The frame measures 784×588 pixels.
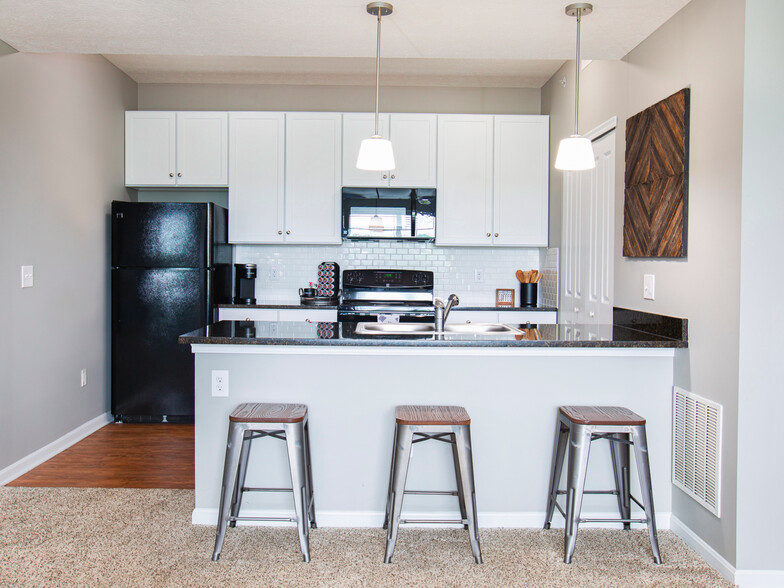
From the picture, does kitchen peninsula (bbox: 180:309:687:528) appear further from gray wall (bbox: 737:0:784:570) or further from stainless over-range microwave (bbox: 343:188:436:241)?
stainless over-range microwave (bbox: 343:188:436:241)

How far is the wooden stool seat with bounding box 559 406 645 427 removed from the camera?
2.42 m

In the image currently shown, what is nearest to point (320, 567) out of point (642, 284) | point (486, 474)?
point (486, 474)

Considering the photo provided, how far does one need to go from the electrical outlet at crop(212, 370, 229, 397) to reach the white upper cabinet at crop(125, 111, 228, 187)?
2375 millimetres

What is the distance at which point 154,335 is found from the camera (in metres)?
4.41

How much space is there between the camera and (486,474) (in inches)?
109

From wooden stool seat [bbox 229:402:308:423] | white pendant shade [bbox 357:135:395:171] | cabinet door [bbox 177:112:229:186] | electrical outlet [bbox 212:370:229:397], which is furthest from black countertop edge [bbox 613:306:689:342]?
cabinet door [bbox 177:112:229:186]

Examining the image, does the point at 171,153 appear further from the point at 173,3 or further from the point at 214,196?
the point at 173,3

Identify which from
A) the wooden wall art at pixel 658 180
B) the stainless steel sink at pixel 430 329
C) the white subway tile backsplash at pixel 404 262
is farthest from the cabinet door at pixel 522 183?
the stainless steel sink at pixel 430 329

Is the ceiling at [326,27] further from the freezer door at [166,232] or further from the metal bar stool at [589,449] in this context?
the metal bar stool at [589,449]

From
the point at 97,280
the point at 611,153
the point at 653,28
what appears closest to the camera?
the point at 653,28

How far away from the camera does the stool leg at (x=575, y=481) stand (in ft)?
7.88

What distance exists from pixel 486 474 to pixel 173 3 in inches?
97.2

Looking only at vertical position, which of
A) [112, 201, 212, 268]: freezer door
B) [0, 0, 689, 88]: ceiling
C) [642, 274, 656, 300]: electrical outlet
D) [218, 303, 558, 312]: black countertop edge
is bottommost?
[218, 303, 558, 312]: black countertop edge

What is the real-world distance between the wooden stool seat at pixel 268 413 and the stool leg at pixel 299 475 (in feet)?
0.13
